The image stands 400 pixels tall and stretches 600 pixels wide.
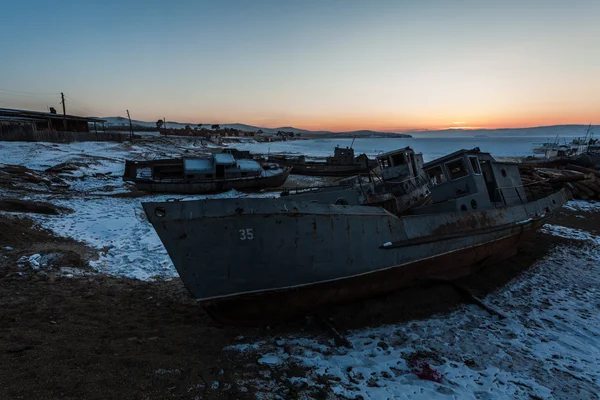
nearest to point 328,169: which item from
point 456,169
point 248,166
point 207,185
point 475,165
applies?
point 248,166

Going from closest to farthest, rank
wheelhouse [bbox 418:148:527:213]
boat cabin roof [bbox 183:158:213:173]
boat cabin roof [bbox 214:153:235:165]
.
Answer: wheelhouse [bbox 418:148:527:213] < boat cabin roof [bbox 183:158:213:173] < boat cabin roof [bbox 214:153:235:165]

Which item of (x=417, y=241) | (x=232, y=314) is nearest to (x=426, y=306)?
(x=417, y=241)

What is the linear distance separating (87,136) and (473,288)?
53120 millimetres

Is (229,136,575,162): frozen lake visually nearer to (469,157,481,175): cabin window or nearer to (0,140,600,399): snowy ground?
(469,157,481,175): cabin window

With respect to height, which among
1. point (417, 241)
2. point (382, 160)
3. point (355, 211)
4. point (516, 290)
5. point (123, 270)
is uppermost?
point (382, 160)

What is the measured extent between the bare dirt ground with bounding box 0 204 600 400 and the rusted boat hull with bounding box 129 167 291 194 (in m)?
11.2

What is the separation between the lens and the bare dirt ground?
392 cm

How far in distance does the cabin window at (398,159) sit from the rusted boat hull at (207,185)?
13828 millimetres

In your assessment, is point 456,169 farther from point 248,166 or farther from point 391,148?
point 391,148

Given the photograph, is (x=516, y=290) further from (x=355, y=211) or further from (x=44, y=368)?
(x=44, y=368)

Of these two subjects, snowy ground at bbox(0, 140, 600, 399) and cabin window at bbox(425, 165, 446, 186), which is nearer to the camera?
snowy ground at bbox(0, 140, 600, 399)

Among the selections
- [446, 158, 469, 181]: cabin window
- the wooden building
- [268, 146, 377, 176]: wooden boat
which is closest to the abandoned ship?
[446, 158, 469, 181]: cabin window

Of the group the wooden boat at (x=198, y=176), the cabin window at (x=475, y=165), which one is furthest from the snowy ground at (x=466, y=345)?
the wooden boat at (x=198, y=176)

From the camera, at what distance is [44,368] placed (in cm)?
397
